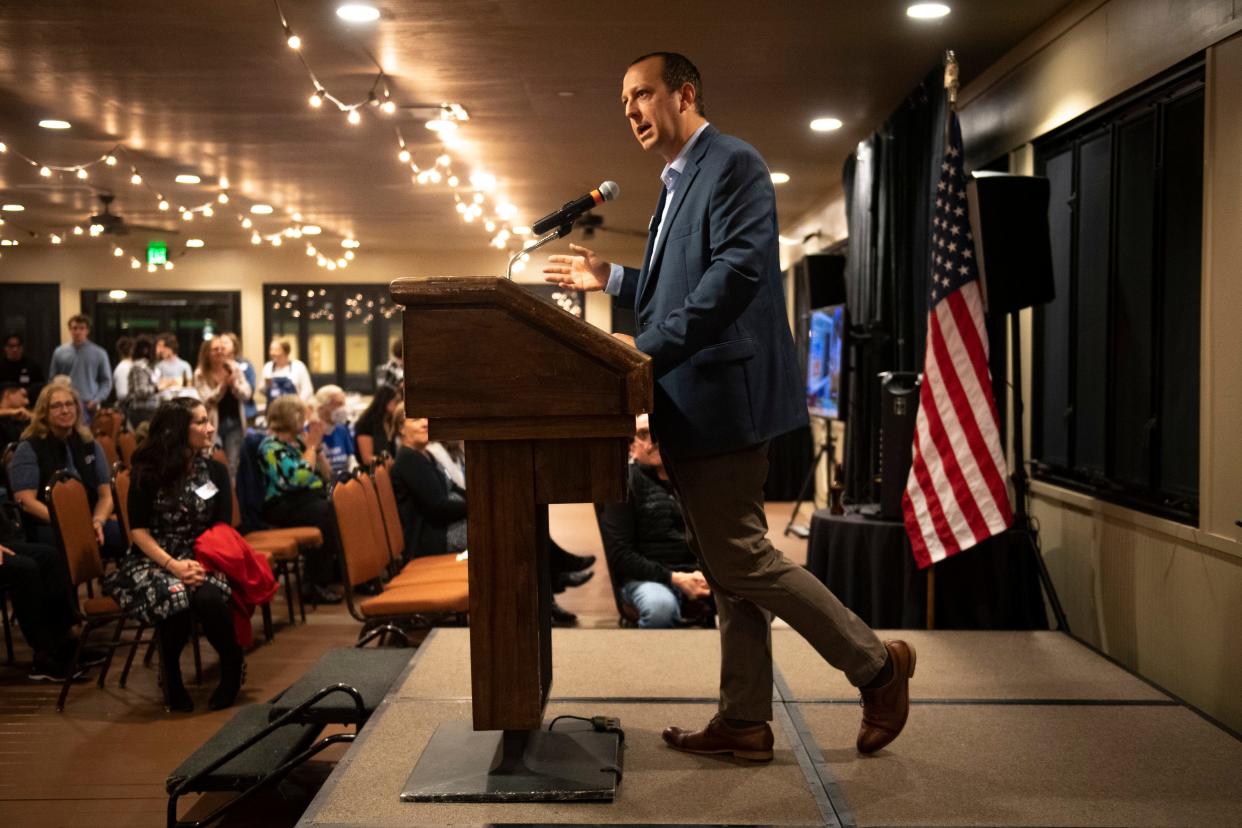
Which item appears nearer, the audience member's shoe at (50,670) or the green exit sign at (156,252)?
the audience member's shoe at (50,670)

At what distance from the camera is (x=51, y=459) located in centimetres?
594

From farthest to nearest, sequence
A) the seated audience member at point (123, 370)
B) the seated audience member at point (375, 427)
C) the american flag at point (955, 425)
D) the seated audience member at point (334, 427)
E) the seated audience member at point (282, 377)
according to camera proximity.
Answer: the seated audience member at point (123, 370) < the seated audience member at point (282, 377) < the seated audience member at point (375, 427) < the seated audience member at point (334, 427) < the american flag at point (955, 425)

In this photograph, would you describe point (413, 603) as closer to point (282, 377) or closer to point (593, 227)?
point (282, 377)

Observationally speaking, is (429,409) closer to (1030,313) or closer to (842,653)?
(842,653)

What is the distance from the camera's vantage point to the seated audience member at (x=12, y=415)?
25.9 feet

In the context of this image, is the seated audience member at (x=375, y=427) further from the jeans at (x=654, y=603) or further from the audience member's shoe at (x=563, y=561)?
the jeans at (x=654, y=603)

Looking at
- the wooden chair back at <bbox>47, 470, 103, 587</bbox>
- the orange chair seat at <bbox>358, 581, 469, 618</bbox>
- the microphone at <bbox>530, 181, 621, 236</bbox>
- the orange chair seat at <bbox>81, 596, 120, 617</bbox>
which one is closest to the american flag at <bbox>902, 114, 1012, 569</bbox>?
the orange chair seat at <bbox>358, 581, 469, 618</bbox>

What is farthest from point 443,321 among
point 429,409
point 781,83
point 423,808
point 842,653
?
point 781,83

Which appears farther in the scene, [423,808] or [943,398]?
[943,398]

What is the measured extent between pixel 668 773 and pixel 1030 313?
3.53 metres

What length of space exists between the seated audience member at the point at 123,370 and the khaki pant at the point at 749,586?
9.28 m

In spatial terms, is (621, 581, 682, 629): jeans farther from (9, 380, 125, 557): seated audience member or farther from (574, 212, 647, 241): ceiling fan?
(574, 212, 647, 241): ceiling fan

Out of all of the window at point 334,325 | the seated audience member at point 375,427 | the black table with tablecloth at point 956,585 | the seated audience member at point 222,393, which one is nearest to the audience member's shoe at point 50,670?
the seated audience member at point 375,427

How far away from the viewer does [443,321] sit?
7.53 feet
